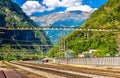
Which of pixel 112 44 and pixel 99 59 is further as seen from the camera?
pixel 112 44

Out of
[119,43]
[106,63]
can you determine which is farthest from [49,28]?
[106,63]

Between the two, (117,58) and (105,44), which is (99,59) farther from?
(105,44)

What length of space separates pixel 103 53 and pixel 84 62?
171ft

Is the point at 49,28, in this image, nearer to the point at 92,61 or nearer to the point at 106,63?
the point at 92,61

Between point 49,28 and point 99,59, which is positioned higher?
point 49,28

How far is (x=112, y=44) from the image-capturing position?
189 m

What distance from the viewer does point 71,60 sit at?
5709 inches

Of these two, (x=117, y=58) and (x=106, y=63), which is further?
(x=106, y=63)

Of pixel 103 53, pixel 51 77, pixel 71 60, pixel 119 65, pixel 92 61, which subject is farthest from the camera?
pixel 103 53

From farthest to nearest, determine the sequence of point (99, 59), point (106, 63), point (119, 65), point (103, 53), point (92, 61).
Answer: point (103, 53) → point (92, 61) → point (99, 59) → point (106, 63) → point (119, 65)

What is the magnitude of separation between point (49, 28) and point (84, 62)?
55985 mm

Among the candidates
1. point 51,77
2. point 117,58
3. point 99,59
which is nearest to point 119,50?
point 99,59

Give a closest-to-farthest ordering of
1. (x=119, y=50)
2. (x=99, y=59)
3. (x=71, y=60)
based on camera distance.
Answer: (x=99, y=59), (x=71, y=60), (x=119, y=50)

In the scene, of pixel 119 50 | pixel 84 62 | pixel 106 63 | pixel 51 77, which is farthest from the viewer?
pixel 119 50
